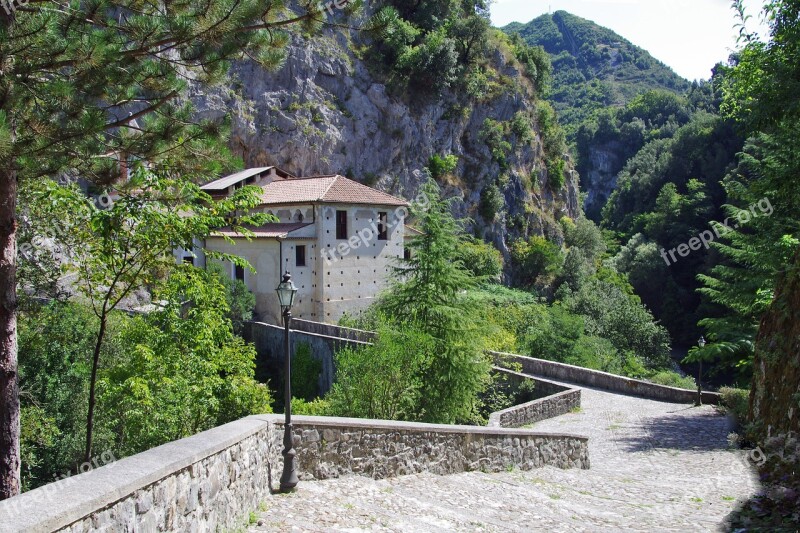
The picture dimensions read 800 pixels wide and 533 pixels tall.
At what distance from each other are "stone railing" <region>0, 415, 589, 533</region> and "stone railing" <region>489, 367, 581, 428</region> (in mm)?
4182

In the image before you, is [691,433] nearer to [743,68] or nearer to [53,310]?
[743,68]

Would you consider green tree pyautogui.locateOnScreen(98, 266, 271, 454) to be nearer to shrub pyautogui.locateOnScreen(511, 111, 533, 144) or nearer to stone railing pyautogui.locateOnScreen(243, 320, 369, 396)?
stone railing pyautogui.locateOnScreen(243, 320, 369, 396)

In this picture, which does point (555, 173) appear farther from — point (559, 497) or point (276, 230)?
point (559, 497)

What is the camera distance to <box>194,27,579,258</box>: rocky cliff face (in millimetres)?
43062

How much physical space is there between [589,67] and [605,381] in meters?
170

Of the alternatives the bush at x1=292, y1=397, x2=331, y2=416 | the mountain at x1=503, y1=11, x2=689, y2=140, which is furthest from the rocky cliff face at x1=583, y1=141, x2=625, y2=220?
the bush at x1=292, y1=397, x2=331, y2=416

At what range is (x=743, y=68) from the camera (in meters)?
18.2

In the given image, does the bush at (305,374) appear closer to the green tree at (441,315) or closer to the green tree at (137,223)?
the green tree at (441,315)

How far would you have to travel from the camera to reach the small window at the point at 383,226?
34.7m

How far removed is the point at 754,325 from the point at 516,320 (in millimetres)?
14405

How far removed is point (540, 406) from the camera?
17156 millimetres

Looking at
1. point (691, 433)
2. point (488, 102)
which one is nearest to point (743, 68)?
point (691, 433)

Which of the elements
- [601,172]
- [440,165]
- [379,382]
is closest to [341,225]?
[440,165]

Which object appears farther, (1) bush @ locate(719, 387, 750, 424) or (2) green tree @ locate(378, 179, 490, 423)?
(2) green tree @ locate(378, 179, 490, 423)
